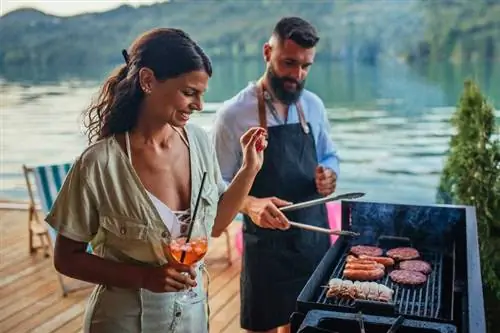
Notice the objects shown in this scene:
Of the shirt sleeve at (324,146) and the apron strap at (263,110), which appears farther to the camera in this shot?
the shirt sleeve at (324,146)

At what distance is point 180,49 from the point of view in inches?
62.7

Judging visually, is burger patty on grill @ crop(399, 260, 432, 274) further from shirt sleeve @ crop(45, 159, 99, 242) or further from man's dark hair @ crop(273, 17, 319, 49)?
shirt sleeve @ crop(45, 159, 99, 242)

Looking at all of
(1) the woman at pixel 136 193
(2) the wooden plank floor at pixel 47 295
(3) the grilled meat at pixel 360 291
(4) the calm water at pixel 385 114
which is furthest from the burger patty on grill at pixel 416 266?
(4) the calm water at pixel 385 114

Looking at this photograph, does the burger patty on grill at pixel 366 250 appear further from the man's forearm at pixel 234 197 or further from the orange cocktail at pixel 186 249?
the orange cocktail at pixel 186 249

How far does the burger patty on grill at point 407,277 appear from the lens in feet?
6.86

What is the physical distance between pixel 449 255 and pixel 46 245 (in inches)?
146

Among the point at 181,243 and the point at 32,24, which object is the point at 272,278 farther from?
the point at 32,24

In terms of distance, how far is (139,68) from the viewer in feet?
5.25

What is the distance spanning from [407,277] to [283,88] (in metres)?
0.87

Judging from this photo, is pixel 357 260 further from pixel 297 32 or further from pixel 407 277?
pixel 297 32

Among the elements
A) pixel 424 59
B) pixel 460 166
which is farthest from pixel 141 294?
pixel 424 59

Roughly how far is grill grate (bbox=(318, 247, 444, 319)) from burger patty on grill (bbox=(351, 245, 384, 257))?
0.39ft

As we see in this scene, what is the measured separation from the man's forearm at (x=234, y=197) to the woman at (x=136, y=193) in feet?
0.58

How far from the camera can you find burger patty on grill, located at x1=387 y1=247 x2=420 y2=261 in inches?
90.5
